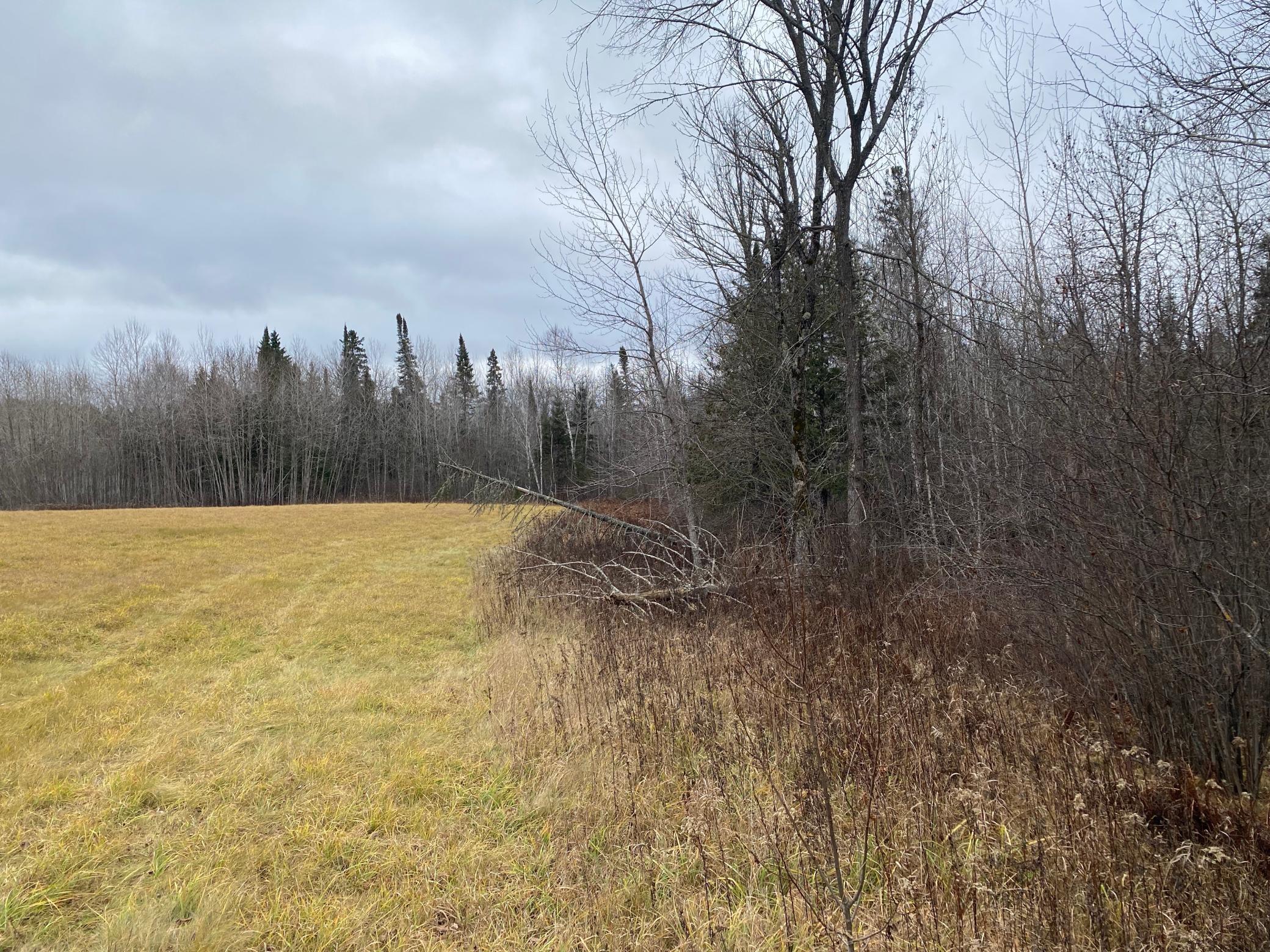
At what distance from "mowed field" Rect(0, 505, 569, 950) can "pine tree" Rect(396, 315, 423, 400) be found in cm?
4473

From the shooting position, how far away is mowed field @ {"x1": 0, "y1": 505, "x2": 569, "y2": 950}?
2586 mm

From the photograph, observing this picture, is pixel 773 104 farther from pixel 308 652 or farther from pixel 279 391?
pixel 279 391

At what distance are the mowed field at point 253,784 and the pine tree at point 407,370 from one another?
44.7 metres

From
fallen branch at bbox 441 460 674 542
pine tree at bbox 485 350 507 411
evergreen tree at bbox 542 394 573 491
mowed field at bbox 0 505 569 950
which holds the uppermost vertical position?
pine tree at bbox 485 350 507 411

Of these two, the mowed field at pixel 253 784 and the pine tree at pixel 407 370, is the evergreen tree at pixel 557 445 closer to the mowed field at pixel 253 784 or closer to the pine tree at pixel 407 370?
the pine tree at pixel 407 370

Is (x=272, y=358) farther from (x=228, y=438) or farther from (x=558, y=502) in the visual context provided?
(x=558, y=502)

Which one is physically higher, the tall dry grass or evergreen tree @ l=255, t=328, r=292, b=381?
evergreen tree @ l=255, t=328, r=292, b=381

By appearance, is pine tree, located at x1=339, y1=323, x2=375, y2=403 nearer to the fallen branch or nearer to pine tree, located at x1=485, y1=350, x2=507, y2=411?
pine tree, located at x1=485, y1=350, x2=507, y2=411

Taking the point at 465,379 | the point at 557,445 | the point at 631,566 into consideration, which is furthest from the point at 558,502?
the point at 465,379

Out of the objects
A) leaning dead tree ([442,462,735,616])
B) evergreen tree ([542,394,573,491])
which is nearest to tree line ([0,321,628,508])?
evergreen tree ([542,394,573,491])

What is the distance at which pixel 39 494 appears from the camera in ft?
133

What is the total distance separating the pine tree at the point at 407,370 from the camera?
52.0 metres

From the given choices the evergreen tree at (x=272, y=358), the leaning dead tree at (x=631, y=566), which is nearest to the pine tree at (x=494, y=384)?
the evergreen tree at (x=272, y=358)

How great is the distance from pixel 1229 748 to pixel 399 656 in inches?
275
